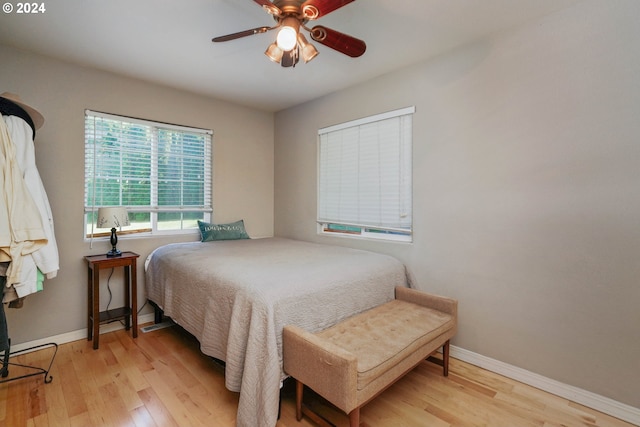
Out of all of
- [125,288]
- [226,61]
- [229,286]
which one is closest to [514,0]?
[226,61]

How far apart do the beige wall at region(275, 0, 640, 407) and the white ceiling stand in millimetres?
257

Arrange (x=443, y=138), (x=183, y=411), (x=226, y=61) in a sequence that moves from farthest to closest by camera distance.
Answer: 1. (x=226, y=61)
2. (x=443, y=138)
3. (x=183, y=411)

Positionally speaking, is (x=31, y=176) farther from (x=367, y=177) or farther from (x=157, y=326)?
(x=367, y=177)

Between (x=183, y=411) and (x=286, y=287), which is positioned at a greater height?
(x=286, y=287)

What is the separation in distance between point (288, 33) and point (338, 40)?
0.33 m

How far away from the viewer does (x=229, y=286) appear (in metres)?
1.85

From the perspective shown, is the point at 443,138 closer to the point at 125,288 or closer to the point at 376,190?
the point at 376,190

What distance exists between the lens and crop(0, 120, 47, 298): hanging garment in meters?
1.62

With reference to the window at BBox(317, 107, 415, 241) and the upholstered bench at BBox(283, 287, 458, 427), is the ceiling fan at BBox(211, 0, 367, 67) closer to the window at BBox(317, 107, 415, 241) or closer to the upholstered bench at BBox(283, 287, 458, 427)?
the window at BBox(317, 107, 415, 241)

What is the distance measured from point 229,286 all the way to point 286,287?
1.26 ft

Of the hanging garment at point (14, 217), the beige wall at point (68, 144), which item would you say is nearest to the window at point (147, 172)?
the beige wall at point (68, 144)

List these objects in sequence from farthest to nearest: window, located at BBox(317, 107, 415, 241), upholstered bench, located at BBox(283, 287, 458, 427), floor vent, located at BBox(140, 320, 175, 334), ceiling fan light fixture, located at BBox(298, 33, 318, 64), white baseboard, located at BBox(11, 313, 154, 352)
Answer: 1. floor vent, located at BBox(140, 320, 175, 334)
2. window, located at BBox(317, 107, 415, 241)
3. white baseboard, located at BBox(11, 313, 154, 352)
4. ceiling fan light fixture, located at BBox(298, 33, 318, 64)
5. upholstered bench, located at BBox(283, 287, 458, 427)

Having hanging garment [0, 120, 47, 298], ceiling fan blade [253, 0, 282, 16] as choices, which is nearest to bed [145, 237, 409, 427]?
hanging garment [0, 120, 47, 298]

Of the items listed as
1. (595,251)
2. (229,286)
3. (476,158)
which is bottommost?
(229,286)
